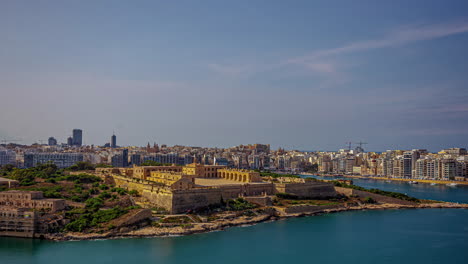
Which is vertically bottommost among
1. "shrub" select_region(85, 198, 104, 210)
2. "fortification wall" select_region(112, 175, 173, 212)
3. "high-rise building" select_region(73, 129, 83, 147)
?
"shrub" select_region(85, 198, 104, 210)

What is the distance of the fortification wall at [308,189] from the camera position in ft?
96.0

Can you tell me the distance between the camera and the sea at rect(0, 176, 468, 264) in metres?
17.7

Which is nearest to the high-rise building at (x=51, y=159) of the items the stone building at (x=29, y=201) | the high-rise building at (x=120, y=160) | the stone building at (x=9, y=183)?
the high-rise building at (x=120, y=160)

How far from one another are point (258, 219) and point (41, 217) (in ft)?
34.5

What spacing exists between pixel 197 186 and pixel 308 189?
858cm

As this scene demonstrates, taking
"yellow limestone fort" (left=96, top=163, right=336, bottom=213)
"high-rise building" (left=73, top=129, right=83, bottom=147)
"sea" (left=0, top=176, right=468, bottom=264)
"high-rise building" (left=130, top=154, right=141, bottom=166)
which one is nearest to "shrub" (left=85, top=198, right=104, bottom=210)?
"yellow limestone fort" (left=96, top=163, right=336, bottom=213)

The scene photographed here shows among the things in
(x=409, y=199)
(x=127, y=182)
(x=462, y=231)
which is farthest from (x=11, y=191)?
(x=409, y=199)

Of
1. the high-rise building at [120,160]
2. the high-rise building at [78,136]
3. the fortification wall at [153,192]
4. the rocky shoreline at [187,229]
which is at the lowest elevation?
the rocky shoreline at [187,229]

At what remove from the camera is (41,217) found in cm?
2022

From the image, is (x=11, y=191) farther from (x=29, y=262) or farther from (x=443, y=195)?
(x=443, y=195)

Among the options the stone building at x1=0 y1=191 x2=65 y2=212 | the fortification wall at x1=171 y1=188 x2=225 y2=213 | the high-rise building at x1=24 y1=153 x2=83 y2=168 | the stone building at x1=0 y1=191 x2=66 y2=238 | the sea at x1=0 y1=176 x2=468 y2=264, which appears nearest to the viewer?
the sea at x1=0 y1=176 x2=468 y2=264

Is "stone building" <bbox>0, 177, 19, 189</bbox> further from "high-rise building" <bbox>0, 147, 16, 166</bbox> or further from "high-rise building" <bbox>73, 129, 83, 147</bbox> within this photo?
"high-rise building" <bbox>73, 129, 83, 147</bbox>

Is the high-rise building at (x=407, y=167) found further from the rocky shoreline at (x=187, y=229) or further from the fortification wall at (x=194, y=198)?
the fortification wall at (x=194, y=198)

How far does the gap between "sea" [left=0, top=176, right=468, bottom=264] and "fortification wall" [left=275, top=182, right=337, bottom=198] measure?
405 cm
